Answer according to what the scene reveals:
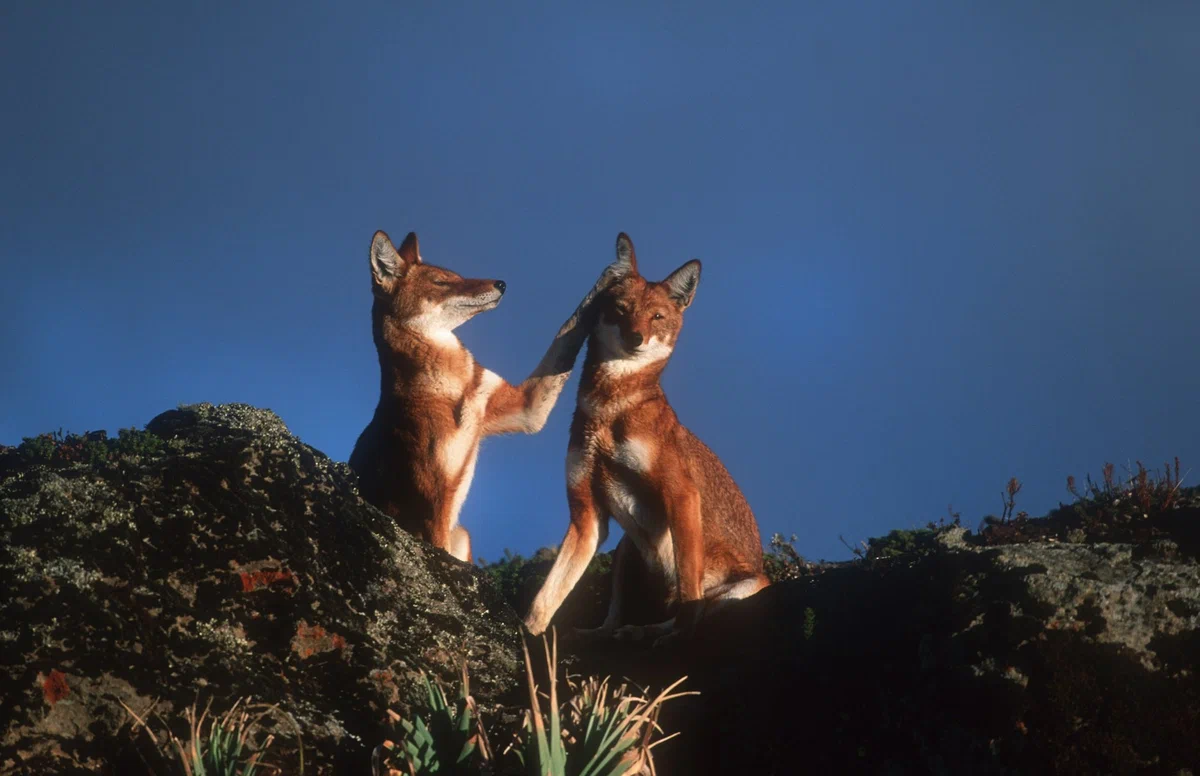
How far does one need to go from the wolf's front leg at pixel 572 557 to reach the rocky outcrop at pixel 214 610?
6.26 feet

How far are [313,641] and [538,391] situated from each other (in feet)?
16.2

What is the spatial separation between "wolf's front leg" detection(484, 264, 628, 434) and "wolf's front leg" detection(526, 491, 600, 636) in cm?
120

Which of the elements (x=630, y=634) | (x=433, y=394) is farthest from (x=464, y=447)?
(x=630, y=634)

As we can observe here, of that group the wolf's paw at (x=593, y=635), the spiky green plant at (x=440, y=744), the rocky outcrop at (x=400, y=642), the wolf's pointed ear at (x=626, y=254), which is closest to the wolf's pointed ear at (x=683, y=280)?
the wolf's pointed ear at (x=626, y=254)

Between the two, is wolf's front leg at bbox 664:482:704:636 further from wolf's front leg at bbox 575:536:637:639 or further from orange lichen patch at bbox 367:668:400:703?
orange lichen patch at bbox 367:668:400:703

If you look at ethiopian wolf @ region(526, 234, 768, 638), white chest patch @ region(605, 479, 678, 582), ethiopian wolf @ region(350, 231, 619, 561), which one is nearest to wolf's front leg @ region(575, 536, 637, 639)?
ethiopian wolf @ region(526, 234, 768, 638)

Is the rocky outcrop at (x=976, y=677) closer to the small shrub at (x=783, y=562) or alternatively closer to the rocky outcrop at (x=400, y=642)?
the rocky outcrop at (x=400, y=642)

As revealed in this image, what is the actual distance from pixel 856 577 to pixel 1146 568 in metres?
1.90

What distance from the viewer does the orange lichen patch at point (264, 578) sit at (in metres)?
5.24

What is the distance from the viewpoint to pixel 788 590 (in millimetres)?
7570

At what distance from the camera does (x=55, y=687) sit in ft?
14.0

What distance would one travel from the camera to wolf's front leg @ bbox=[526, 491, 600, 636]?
8.54 meters

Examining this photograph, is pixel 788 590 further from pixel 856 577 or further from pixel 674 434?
pixel 674 434

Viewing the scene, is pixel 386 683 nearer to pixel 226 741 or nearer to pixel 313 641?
pixel 313 641
